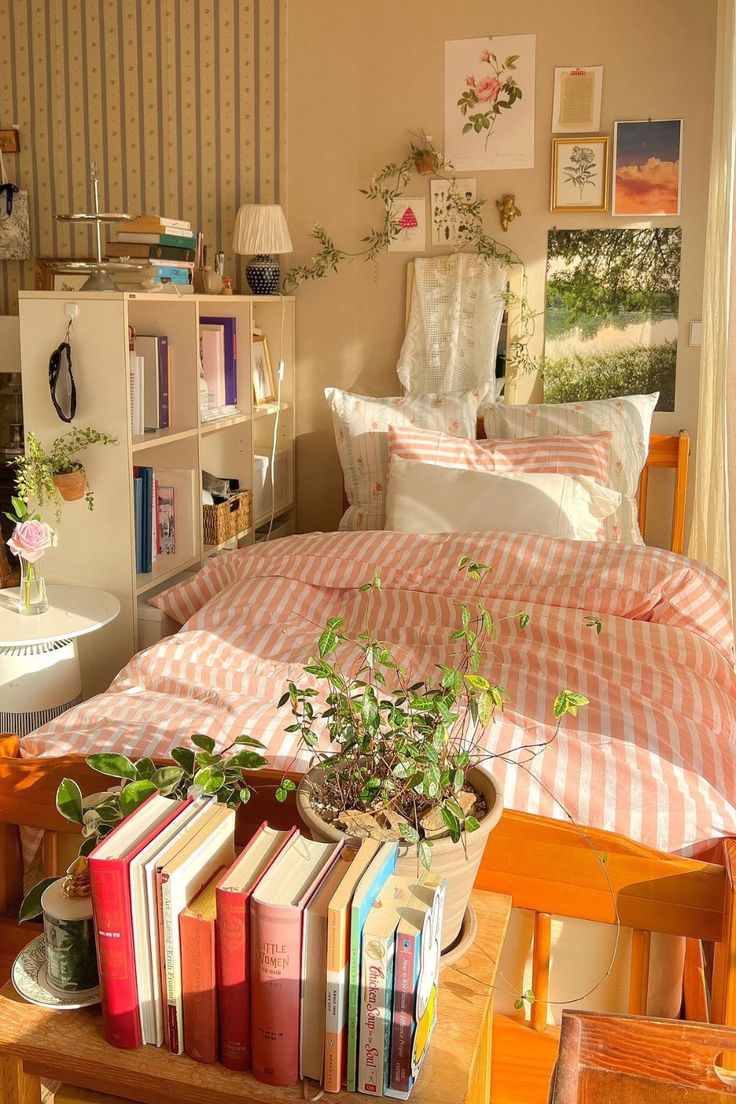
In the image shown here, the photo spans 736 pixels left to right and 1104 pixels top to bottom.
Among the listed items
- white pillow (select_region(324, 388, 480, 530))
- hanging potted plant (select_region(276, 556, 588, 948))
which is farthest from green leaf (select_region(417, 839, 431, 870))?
white pillow (select_region(324, 388, 480, 530))

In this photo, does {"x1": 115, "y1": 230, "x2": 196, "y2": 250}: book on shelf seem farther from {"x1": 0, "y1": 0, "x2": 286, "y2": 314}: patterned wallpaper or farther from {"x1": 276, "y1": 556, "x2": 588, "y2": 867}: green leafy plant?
{"x1": 276, "y1": 556, "x2": 588, "y2": 867}: green leafy plant

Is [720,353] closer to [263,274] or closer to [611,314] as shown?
[611,314]

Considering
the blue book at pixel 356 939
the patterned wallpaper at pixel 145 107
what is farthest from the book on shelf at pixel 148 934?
the patterned wallpaper at pixel 145 107

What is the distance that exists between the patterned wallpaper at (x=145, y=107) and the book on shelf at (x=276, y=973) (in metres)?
2.86

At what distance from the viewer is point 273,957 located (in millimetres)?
1130

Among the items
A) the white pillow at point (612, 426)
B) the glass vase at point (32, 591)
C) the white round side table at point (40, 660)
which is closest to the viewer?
the white round side table at point (40, 660)

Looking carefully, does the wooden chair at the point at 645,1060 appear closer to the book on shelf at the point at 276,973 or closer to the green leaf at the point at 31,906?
the book on shelf at the point at 276,973

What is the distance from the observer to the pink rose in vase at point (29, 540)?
8.36ft

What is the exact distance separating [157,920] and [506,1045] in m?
0.65

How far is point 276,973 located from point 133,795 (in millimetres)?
314

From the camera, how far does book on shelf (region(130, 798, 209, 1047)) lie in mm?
1157

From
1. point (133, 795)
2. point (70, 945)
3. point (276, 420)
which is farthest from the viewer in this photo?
point (276, 420)

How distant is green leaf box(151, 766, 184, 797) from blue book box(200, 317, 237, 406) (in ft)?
7.22

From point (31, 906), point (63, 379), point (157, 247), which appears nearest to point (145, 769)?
point (31, 906)
